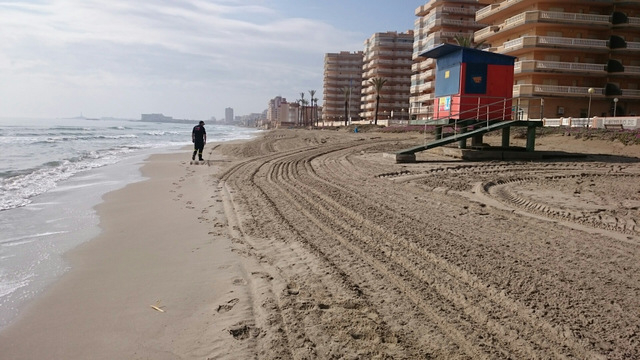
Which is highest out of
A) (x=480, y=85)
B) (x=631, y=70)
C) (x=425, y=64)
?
(x=425, y=64)

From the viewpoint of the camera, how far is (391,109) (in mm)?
95250

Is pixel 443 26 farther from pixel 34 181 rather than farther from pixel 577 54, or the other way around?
pixel 34 181

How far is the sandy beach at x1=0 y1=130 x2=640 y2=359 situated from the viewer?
11.0 ft

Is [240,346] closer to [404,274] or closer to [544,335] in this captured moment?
[404,274]

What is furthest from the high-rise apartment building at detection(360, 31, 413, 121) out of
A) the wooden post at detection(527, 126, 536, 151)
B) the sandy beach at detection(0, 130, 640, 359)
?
the sandy beach at detection(0, 130, 640, 359)

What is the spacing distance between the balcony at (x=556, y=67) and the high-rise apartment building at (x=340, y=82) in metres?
79.1

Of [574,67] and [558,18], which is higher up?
[558,18]

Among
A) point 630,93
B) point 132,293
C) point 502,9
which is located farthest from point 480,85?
point 630,93

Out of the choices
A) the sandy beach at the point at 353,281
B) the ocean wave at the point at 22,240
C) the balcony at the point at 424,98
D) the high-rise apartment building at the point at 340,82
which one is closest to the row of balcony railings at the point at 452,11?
the balcony at the point at 424,98

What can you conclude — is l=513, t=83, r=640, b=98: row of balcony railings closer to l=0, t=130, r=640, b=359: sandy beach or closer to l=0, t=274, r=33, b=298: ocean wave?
l=0, t=130, r=640, b=359: sandy beach

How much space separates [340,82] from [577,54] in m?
85.1

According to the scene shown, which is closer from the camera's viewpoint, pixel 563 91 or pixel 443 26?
pixel 563 91

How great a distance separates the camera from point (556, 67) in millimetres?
39812

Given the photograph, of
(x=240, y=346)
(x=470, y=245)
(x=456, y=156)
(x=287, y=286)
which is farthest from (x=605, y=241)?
(x=456, y=156)
